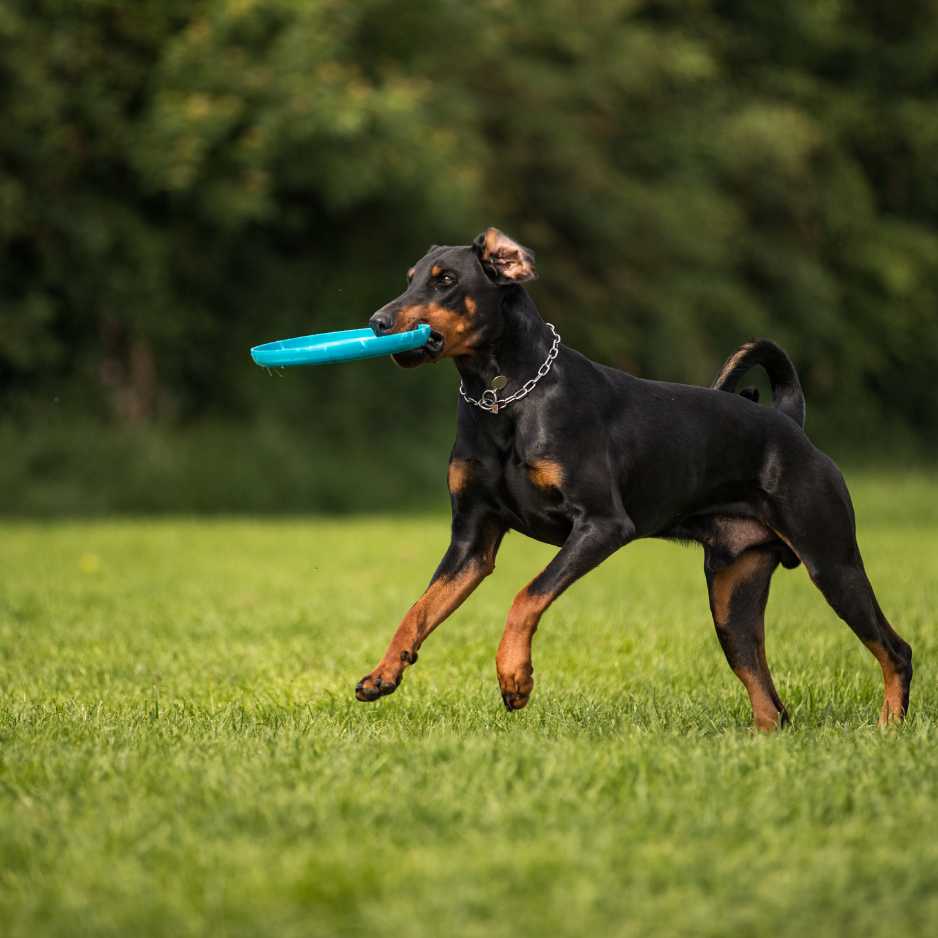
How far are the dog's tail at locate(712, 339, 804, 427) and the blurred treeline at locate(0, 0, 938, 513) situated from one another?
44.6 ft

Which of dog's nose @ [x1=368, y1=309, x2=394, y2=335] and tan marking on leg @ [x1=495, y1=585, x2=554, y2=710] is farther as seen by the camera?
dog's nose @ [x1=368, y1=309, x2=394, y2=335]

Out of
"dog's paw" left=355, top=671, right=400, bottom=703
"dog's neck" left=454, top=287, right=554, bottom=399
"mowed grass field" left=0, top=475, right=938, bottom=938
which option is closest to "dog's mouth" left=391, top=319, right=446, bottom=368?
"dog's neck" left=454, top=287, right=554, bottom=399

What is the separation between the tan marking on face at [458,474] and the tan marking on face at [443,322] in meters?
0.37

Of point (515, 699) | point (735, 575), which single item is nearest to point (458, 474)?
point (515, 699)

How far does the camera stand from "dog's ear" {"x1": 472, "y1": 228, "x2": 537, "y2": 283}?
208 inches

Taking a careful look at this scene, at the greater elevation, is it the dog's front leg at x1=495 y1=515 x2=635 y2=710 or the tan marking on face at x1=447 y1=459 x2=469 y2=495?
the tan marking on face at x1=447 y1=459 x2=469 y2=495

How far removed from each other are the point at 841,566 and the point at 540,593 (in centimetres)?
131

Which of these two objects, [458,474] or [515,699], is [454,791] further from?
[458,474]

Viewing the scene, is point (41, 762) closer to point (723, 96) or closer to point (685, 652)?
point (685, 652)

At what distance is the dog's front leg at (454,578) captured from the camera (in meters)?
5.21

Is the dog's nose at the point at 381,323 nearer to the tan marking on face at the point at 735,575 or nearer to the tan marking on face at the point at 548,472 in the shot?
the tan marking on face at the point at 548,472

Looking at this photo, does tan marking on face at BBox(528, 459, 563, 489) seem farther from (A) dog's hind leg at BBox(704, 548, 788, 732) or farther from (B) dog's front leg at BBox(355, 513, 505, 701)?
(A) dog's hind leg at BBox(704, 548, 788, 732)

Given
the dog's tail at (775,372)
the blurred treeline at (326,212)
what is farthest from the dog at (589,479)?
the blurred treeline at (326,212)

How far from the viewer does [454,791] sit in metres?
4.05
